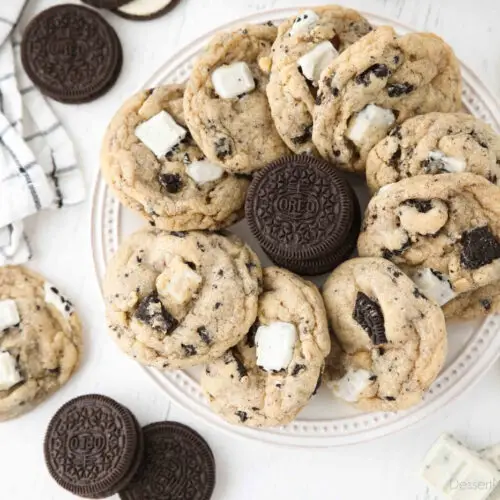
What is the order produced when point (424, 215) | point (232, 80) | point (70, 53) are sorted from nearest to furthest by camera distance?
point (424, 215) → point (232, 80) → point (70, 53)

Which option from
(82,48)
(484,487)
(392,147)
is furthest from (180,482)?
(82,48)

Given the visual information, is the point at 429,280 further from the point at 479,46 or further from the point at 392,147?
the point at 479,46

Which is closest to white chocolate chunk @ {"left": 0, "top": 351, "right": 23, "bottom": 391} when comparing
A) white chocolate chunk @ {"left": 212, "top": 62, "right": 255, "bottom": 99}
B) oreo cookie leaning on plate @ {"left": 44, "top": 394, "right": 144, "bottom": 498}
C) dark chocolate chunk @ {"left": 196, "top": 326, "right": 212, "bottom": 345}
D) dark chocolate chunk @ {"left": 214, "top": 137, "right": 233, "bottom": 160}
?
oreo cookie leaning on plate @ {"left": 44, "top": 394, "right": 144, "bottom": 498}

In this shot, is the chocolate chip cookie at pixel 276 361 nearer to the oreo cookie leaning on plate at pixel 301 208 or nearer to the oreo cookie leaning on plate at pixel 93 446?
the oreo cookie leaning on plate at pixel 301 208

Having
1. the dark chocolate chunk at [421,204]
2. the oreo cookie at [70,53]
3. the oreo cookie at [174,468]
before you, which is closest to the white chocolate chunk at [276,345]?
the dark chocolate chunk at [421,204]

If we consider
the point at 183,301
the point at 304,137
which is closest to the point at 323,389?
the point at 183,301

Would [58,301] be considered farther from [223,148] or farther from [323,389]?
[323,389]
